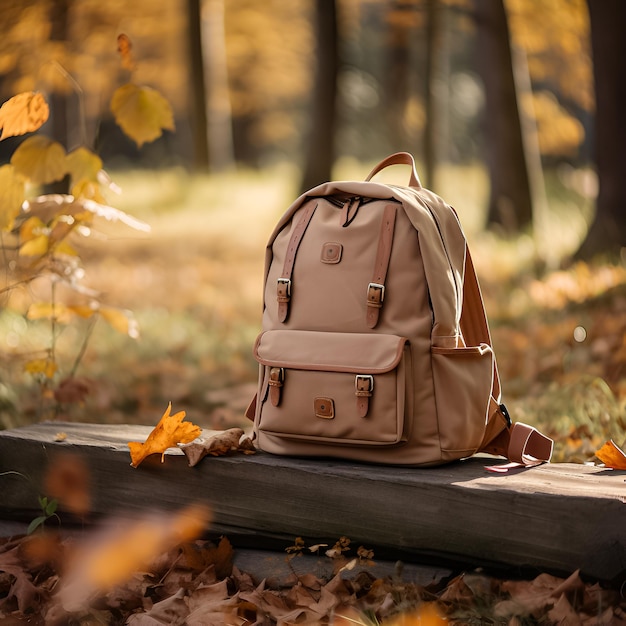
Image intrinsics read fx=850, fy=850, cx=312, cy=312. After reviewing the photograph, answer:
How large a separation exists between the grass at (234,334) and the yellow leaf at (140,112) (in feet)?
1.89

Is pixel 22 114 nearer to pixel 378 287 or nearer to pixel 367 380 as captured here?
pixel 378 287

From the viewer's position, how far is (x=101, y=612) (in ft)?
7.82

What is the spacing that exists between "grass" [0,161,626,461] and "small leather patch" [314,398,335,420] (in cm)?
111

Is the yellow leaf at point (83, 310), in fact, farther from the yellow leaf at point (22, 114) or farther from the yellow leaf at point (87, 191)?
the yellow leaf at point (22, 114)

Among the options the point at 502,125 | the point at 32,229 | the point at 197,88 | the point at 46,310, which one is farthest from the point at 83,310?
the point at 197,88

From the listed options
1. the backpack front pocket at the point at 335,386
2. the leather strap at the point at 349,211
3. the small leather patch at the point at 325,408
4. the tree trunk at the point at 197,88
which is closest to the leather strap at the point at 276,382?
the backpack front pocket at the point at 335,386

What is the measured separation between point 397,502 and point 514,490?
319mm

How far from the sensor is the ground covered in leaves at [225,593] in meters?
2.10

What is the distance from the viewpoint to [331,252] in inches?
97.9

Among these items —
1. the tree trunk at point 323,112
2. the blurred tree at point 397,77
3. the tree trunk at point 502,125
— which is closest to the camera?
the tree trunk at point 502,125

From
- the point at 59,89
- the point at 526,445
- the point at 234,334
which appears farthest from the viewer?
the point at 59,89

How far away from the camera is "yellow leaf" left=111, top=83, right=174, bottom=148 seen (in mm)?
3186

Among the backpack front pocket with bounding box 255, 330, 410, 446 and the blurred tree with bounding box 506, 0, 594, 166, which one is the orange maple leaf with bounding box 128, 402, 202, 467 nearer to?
the backpack front pocket with bounding box 255, 330, 410, 446

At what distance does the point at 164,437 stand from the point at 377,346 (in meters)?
0.73
